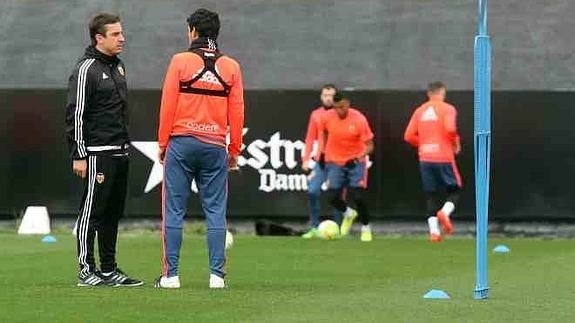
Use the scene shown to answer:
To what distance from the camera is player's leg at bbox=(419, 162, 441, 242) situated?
2053cm

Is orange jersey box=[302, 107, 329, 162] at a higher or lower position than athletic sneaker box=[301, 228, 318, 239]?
higher

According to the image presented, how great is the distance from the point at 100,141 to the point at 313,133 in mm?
10004

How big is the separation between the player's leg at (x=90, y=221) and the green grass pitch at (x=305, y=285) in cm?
20

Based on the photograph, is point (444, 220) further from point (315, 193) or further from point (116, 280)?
point (116, 280)

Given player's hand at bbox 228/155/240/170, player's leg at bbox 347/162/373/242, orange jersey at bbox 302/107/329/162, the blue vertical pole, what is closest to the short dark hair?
player's hand at bbox 228/155/240/170

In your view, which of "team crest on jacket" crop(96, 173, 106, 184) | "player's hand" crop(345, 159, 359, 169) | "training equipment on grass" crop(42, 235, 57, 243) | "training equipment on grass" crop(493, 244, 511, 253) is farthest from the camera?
"player's hand" crop(345, 159, 359, 169)

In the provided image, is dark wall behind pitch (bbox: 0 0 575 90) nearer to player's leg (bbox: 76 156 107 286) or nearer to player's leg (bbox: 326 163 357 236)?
player's leg (bbox: 326 163 357 236)

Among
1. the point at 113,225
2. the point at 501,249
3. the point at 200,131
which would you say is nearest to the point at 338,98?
the point at 501,249

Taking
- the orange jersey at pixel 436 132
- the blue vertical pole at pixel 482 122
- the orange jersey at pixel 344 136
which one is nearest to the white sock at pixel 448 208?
the orange jersey at pixel 436 132

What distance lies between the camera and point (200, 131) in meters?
11.8

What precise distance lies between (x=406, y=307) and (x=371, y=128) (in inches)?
474

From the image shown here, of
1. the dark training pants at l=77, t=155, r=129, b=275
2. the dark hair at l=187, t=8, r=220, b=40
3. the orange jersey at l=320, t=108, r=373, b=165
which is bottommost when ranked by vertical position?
the dark training pants at l=77, t=155, r=129, b=275

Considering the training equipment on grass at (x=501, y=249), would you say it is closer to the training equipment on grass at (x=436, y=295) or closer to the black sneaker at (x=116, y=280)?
the training equipment on grass at (x=436, y=295)

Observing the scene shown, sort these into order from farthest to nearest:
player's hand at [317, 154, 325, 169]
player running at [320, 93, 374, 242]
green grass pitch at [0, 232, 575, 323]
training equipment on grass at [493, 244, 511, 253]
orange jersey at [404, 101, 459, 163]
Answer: player's hand at [317, 154, 325, 169]
player running at [320, 93, 374, 242]
orange jersey at [404, 101, 459, 163]
training equipment on grass at [493, 244, 511, 253]
green grass pitch at [0, 232, 575, 323]
